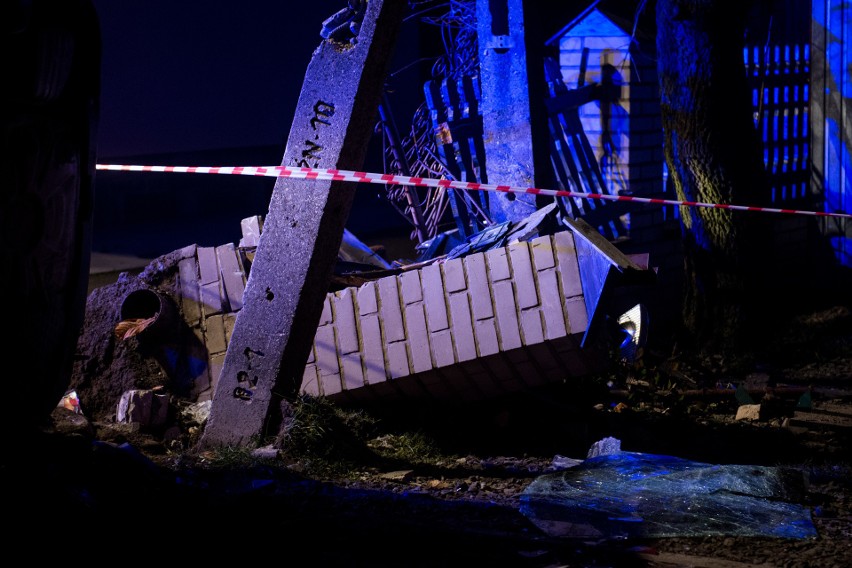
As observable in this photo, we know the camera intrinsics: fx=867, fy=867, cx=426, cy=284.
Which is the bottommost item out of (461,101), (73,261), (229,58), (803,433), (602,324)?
(803,433)

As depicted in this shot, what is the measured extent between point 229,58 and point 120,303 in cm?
887

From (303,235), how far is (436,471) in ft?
4.20

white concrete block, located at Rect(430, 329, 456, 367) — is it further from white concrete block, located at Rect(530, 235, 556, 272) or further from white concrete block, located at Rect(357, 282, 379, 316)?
white concrete block, located at Rect(530, 235, 556, 272)

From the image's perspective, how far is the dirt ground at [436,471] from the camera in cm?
267

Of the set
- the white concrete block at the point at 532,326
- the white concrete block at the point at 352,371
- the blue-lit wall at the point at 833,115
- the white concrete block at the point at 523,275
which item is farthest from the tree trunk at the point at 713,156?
the white concrete block at the point at 352,371

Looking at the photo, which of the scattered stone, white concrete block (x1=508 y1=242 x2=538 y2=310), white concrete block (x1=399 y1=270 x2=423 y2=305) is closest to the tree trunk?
the scattered stone

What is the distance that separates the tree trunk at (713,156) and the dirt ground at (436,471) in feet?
1.55

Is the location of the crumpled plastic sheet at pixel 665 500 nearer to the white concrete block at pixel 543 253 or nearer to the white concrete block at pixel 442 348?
the white concrete block at pixel 442 348

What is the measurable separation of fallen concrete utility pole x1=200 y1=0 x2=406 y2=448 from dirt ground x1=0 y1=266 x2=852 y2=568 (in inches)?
8.9

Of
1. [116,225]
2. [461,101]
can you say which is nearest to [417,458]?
[461,101]

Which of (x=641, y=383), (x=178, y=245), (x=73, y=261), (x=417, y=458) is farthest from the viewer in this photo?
(x=178, y=245)

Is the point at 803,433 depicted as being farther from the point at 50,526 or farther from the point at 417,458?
the point at 50,526

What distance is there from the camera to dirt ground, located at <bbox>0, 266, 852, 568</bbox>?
267cm

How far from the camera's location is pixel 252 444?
4.13 metres
